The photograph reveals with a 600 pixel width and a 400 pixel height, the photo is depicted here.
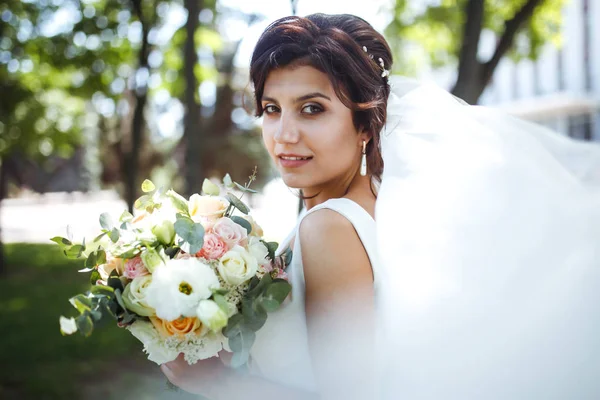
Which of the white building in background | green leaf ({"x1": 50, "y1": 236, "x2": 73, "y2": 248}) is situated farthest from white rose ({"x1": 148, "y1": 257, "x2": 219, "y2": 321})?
the white building in background

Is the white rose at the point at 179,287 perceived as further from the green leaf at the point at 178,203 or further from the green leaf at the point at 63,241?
the green leaf at the point at 63,241

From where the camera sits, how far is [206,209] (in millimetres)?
2051

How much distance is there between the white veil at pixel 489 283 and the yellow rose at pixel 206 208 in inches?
22.7

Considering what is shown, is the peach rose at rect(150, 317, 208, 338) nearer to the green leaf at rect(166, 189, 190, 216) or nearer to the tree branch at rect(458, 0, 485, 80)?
the green leaf at rect(166, 189, 190, 216)

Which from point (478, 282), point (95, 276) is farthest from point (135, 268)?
point (478, 282)

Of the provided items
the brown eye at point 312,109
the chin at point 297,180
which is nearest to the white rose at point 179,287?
the chin at point 297,180

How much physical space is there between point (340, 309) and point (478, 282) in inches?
17.6

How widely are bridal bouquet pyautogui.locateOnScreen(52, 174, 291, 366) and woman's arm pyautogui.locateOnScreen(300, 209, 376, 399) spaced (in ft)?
0.44

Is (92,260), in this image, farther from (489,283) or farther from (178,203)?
(489,283)

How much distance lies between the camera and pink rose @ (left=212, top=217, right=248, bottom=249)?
1.92 metres

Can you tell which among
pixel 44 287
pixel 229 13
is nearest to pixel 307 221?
pixel 44 287

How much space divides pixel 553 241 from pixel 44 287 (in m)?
10.8

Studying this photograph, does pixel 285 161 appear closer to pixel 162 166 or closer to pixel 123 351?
pixel 123 351

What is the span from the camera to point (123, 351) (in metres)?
7.01
